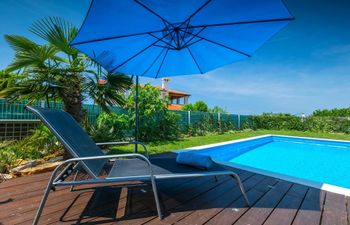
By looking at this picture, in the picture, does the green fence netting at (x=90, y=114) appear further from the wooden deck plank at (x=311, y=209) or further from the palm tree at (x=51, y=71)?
the wooden deck plank at (x=311, y=209)

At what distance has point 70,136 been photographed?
2234 mm

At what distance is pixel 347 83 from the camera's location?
681 inches

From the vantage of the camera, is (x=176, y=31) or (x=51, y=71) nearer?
(x=176, y=31)

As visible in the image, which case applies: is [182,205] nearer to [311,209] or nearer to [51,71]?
[311,209]

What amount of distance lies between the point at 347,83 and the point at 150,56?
21.4 meters

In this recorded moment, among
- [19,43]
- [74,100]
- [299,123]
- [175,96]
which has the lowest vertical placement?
[299,123]

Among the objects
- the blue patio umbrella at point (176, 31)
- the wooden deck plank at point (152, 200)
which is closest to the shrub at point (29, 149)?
the blue patio umbrella at point (176, 31)

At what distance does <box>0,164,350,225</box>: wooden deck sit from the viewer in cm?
196

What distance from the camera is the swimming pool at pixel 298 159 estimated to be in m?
4.91

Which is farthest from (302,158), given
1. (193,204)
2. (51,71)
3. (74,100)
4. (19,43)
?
(19,43)

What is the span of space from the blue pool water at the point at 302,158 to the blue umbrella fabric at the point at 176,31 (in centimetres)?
328

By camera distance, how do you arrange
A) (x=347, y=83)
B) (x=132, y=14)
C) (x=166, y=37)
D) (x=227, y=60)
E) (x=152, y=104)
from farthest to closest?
(x=347, y=83) → (x=152, y=104) → (x=227, y=60) → (x=166, y=37) → (x=132, y=14)

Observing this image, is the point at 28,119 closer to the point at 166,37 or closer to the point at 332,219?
the point at 166,37

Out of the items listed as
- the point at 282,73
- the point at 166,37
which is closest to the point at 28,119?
the point at 166,37
